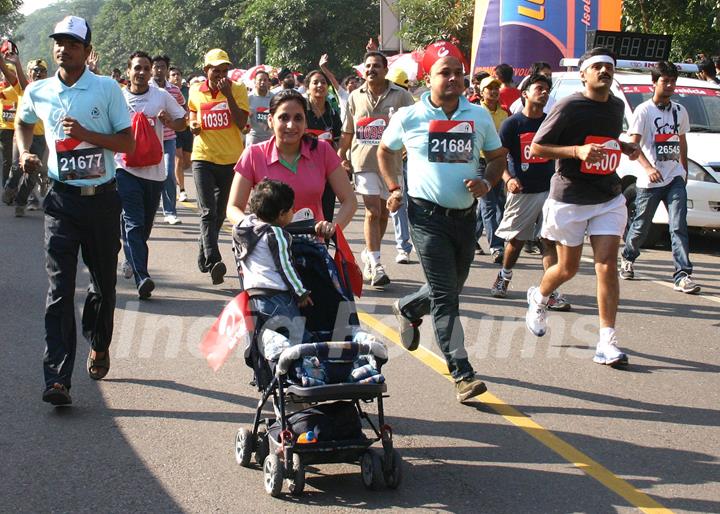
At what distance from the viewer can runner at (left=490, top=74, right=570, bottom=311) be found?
1037 cm

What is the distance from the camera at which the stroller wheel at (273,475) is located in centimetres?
511

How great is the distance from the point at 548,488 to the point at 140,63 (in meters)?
6.54

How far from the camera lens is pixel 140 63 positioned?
10477 mm

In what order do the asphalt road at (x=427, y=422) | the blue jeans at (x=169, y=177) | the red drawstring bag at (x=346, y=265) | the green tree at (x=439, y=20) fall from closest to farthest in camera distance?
1. the asphalt road at (x=427, y=422)
2. the red drawstring bag at (x=346, y=265)
3. the blue jeans at (x=169, y=177)
4. the green tree at (x=439, y=20)

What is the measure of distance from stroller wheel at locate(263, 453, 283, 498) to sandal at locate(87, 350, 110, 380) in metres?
2.26

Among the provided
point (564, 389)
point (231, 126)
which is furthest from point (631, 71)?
point (564, 389)

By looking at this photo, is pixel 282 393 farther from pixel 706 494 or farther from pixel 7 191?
pixel 7 191

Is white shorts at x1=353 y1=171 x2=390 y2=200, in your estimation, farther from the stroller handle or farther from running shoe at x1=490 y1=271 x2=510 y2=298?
the stroller handle

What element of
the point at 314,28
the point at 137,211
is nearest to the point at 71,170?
the point at 137,211

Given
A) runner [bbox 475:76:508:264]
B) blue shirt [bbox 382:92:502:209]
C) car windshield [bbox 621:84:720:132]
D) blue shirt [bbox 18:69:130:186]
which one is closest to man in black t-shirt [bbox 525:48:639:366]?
blue shirt [bbox 382:92:502:209]

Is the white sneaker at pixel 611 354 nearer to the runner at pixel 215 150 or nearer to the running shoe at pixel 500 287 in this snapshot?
the running shoe at pixel 500 287

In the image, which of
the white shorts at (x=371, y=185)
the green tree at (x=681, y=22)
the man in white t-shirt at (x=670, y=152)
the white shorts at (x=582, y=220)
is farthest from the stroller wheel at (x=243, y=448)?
the green tree at (x=681, y=22)

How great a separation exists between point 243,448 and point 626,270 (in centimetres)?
699

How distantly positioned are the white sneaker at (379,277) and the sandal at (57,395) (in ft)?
15.1
